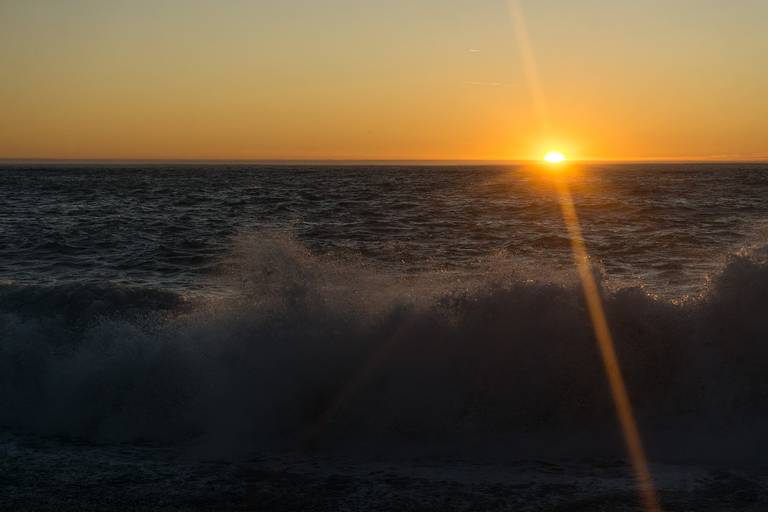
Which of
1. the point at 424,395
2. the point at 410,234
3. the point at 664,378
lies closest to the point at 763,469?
the point at 664,378

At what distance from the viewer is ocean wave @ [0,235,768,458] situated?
6.99 metres

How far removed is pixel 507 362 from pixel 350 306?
1937mm

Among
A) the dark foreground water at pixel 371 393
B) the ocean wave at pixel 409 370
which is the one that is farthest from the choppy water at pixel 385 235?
the ocean wave at pixel 409 370

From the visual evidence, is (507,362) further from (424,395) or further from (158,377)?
(158,377)

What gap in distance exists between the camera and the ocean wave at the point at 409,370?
6.99 m

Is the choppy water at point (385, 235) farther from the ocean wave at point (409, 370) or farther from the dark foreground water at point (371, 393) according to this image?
the ocean wave at point (409, 370)

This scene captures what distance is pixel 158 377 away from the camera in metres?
7.79

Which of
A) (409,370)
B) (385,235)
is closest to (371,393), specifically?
(409,370)

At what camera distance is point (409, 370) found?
7664 mm

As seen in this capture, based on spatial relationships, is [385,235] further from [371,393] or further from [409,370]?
[371,393]

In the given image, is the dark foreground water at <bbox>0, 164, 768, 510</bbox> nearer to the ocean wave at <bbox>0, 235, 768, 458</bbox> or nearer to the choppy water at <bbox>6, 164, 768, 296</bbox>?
the ocean wave at <bbox>0, 235, 768, 458</bbox>

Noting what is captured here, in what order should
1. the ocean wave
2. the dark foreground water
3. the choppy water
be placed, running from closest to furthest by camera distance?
the dark foreground water → the ocean wave → the choppy water

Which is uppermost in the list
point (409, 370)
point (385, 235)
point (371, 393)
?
point (385, 235)

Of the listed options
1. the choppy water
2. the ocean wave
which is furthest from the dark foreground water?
the choppy water
